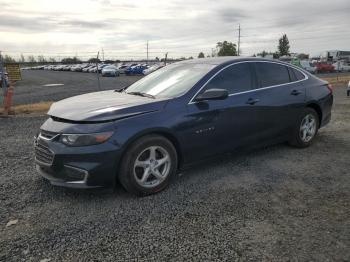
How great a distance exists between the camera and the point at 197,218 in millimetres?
3688

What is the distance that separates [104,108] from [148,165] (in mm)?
837

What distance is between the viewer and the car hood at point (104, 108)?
3963 mm

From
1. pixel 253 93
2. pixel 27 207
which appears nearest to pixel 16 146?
pixel 27 207

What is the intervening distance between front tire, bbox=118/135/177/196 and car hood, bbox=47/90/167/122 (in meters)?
0.35

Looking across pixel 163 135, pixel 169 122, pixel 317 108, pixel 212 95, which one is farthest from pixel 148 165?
pixel 317 108

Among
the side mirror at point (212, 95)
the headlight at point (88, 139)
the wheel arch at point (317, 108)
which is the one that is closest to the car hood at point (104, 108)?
the headlight at point (88, 139)

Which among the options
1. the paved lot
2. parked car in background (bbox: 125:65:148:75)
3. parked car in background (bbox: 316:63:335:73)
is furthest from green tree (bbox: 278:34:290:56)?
the paved lot

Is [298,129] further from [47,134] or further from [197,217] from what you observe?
[47,134]

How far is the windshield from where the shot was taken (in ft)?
15.5

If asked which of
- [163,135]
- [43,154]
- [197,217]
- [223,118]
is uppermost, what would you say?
[223,118]

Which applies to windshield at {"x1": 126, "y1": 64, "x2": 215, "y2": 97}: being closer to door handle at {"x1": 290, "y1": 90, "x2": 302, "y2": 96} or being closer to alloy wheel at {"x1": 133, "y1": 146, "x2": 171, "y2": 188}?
alloy wheel at {"x1": 133, "y1": 146, "x2": 171, "y2": 188}

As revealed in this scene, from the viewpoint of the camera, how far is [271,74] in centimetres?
568

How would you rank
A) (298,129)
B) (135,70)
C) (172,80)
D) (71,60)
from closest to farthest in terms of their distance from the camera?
(172,80)
(298,129)
(135,70)
(71,60)

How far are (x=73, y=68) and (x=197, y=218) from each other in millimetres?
67952
